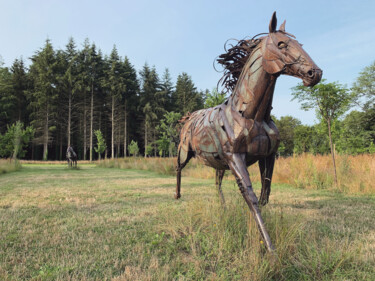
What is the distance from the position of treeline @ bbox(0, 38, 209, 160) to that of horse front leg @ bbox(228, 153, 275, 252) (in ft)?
103

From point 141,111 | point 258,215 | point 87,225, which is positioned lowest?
point 87,225

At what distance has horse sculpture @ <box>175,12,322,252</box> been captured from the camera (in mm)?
2182

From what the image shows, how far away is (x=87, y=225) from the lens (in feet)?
11.6

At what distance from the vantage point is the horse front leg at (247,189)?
6.95 feet

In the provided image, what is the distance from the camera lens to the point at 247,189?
235 centimetres

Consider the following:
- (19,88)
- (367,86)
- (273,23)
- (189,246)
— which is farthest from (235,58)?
(19,88)

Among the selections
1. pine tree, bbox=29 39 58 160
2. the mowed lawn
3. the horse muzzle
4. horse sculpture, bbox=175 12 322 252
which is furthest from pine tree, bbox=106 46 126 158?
the horse muzzle

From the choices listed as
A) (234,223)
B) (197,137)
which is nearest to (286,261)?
(234,223)

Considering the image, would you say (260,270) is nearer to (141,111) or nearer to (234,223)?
(234,223)

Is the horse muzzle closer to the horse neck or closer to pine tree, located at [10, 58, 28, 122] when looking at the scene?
the horse neck

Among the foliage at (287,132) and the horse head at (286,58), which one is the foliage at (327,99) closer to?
the horse head at (286,58)

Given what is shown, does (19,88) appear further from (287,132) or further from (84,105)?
(287,132)

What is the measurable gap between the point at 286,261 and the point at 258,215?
46 cm

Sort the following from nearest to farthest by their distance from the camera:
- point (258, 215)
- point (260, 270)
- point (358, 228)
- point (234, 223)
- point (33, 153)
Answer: point (260, 270)
point (258, 215)
point (234, 223)
point (358, 228)
point (33, 153)
